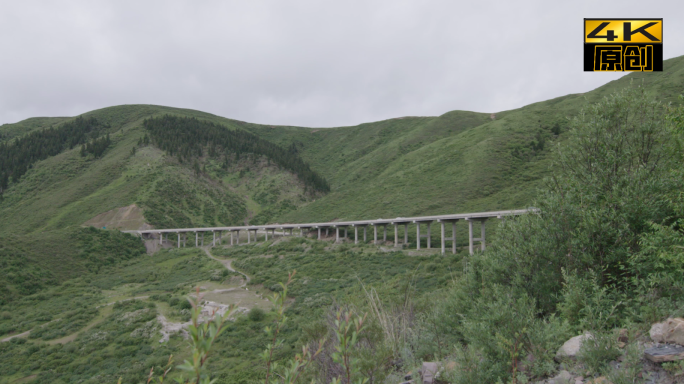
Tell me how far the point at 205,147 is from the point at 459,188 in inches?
2996

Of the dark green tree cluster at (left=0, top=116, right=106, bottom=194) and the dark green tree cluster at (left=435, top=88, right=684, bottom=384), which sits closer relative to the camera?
the dark green tree cluster at (left=435, top=88, right=684, bottom=384)

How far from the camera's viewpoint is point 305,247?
1679 inches

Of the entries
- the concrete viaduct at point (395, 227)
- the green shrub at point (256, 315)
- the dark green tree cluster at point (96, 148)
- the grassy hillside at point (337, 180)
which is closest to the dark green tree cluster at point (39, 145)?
Answer: the grassy hillside at point (337, 180)

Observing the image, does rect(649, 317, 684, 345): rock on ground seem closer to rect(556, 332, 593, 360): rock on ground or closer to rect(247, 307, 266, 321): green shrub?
rect(556, 332, 593, 360): rock on ground

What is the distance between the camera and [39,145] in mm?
98250

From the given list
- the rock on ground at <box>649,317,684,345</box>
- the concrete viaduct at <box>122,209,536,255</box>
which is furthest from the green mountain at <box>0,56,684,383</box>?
the concrete viaduct at <box>122,209,536,255</box>

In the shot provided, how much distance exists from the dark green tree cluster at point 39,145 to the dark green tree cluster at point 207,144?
898 inches

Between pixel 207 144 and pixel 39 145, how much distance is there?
45.2 m

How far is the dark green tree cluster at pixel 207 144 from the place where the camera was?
309 feet

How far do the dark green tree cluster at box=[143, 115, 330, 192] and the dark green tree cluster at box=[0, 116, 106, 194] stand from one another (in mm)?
22810

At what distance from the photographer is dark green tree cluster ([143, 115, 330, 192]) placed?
94250 mm

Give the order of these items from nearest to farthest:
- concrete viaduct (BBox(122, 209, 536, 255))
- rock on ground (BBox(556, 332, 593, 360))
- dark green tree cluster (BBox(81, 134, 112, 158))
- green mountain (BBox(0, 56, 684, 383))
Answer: rock on ground (BBox(556, 332, 593, 360)), green mountain (BBox(0, 56, 684, 383)), concrete viaduct (BBox(122, 209, 536, 255)), dark green tree cluster (BBox(81, 134, 112, 158))

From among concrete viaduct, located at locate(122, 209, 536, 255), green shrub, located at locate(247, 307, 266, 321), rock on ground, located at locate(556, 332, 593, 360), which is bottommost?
green shrub, located at locate(247, 307, 266, 321)

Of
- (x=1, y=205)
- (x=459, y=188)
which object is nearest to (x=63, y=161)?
(x=1, y=205)
